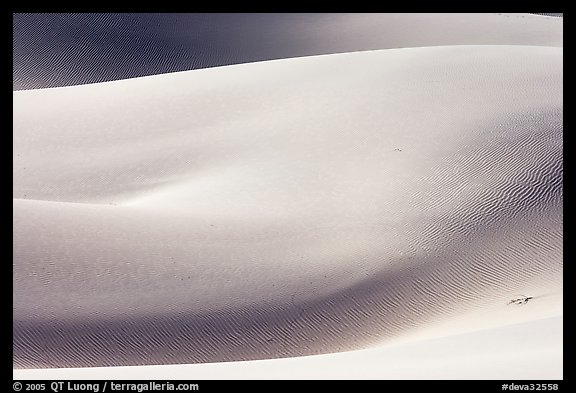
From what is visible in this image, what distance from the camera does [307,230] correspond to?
581 cm

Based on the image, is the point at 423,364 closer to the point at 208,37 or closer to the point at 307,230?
the point at 307,230

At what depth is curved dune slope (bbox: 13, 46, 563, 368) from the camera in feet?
16.2

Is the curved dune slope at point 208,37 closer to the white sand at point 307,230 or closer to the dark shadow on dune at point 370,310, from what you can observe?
the white sand at point 307,230

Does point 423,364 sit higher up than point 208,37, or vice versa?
→ point 208,37

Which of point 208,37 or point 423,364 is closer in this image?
point 423,364

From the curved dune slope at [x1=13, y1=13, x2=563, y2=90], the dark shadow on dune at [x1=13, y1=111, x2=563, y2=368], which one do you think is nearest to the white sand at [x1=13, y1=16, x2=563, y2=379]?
the dark shadow on dune at [x1=13, y1=111, x2=563, y2=368]

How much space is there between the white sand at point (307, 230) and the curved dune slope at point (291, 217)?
0.02 m

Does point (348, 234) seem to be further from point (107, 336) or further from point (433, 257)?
point (107, 336)

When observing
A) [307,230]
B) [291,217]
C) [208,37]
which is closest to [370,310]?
[307,230]

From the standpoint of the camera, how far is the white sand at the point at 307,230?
4.79 meters

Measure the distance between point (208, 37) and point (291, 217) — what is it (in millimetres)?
11392

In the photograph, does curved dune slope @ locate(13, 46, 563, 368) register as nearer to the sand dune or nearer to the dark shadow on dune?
the dark shadow on dune

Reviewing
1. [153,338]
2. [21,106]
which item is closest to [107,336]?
[153,338]

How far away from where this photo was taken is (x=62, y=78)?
1345cm
